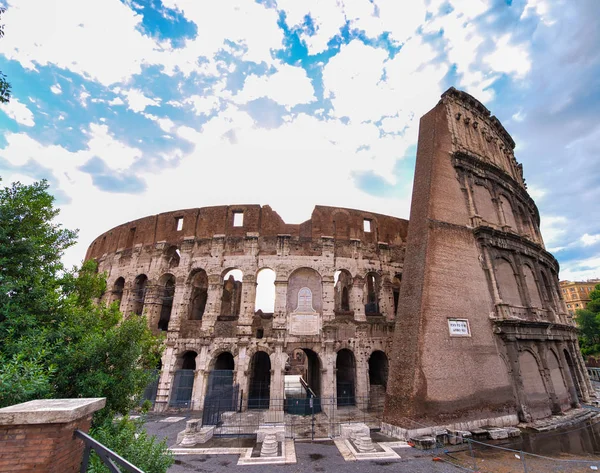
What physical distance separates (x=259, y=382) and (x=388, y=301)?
10.5m

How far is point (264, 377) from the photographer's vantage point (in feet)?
67.3

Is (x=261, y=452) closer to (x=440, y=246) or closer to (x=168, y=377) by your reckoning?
(x=168, y=377)

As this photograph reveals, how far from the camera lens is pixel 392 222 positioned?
21.1m

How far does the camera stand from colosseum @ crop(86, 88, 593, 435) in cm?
1274

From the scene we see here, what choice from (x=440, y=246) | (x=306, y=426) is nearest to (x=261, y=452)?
(x=306, y=426)

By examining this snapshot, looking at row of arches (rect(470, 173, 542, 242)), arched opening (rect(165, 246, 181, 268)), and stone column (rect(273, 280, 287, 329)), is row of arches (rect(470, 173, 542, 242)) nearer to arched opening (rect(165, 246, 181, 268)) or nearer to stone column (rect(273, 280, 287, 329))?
stone column (rect(273, 280, 287, 329))

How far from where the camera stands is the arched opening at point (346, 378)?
56.3 ft

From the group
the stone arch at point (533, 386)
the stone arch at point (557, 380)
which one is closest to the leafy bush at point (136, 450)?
the stone arch at point (533, 386)

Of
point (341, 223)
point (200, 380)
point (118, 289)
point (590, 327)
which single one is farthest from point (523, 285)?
point (590, 327)

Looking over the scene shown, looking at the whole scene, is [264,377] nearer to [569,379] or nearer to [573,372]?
[569,379]

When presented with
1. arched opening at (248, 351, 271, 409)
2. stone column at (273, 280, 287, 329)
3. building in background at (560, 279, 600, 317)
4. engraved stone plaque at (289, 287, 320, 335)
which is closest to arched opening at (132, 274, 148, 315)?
arched opening at (248, 351, 271, 409)

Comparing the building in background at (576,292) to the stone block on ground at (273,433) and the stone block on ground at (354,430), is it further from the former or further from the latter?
the stone block on ground at (273,433)

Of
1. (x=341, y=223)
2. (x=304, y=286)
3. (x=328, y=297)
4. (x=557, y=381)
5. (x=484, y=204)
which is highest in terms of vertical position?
(x=484, y=204)

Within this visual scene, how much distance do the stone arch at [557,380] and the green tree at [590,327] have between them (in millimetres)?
31017
